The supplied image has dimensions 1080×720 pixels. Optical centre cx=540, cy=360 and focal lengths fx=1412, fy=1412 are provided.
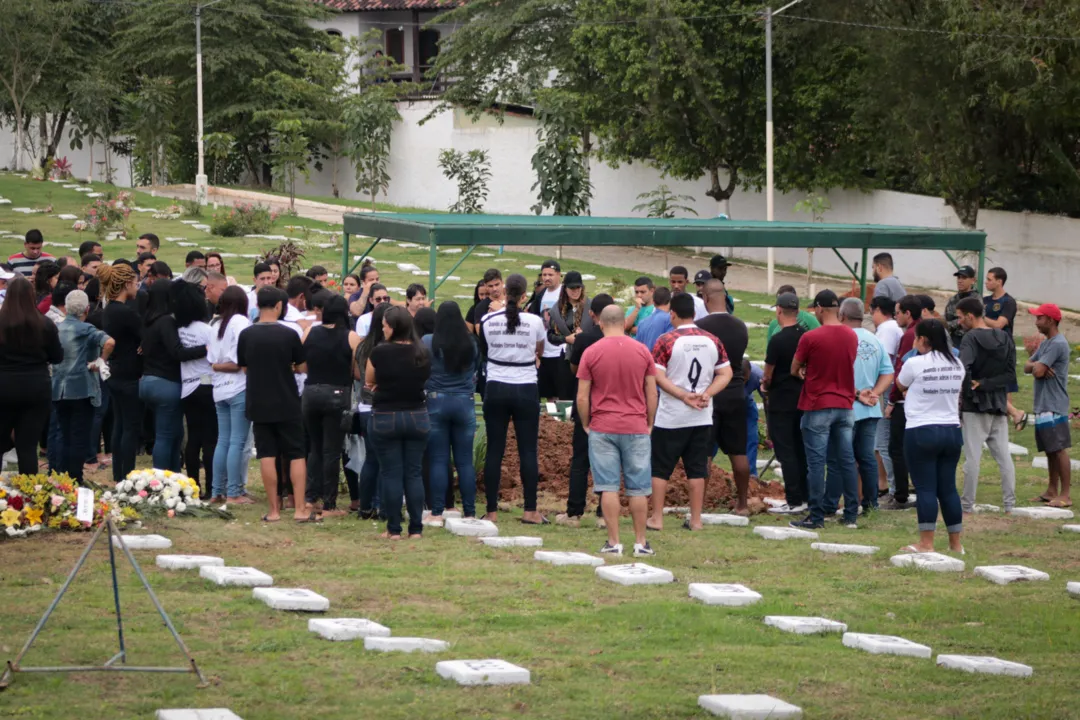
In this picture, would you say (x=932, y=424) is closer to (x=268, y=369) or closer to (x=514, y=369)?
Answer: (x=514, y=369)

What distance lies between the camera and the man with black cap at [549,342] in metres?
13.0

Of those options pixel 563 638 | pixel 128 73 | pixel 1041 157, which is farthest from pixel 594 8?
pixel 563 638

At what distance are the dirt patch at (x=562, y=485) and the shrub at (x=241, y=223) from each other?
19.2 meters

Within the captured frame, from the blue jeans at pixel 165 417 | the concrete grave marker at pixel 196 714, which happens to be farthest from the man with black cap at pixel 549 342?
the concrete grave marker at pixel 196 714

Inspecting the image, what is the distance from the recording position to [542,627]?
24.8 feet

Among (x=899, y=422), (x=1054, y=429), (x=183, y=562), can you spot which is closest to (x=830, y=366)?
(x=899, y=422)

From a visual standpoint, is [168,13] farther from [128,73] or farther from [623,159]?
[623,159]

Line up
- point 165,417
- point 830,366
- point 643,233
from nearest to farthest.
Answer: point 830,366
point 165,417
point 643,233

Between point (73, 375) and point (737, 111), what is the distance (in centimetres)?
2660

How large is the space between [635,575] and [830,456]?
10.2 feet

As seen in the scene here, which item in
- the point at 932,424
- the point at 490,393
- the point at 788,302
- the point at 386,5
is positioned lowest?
the point at 932,424

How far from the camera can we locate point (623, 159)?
1522 inches

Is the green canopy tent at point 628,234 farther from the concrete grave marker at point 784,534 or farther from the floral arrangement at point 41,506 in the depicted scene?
the floral arrangement at point 41,506

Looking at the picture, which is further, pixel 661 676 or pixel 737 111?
pixel 737 111
